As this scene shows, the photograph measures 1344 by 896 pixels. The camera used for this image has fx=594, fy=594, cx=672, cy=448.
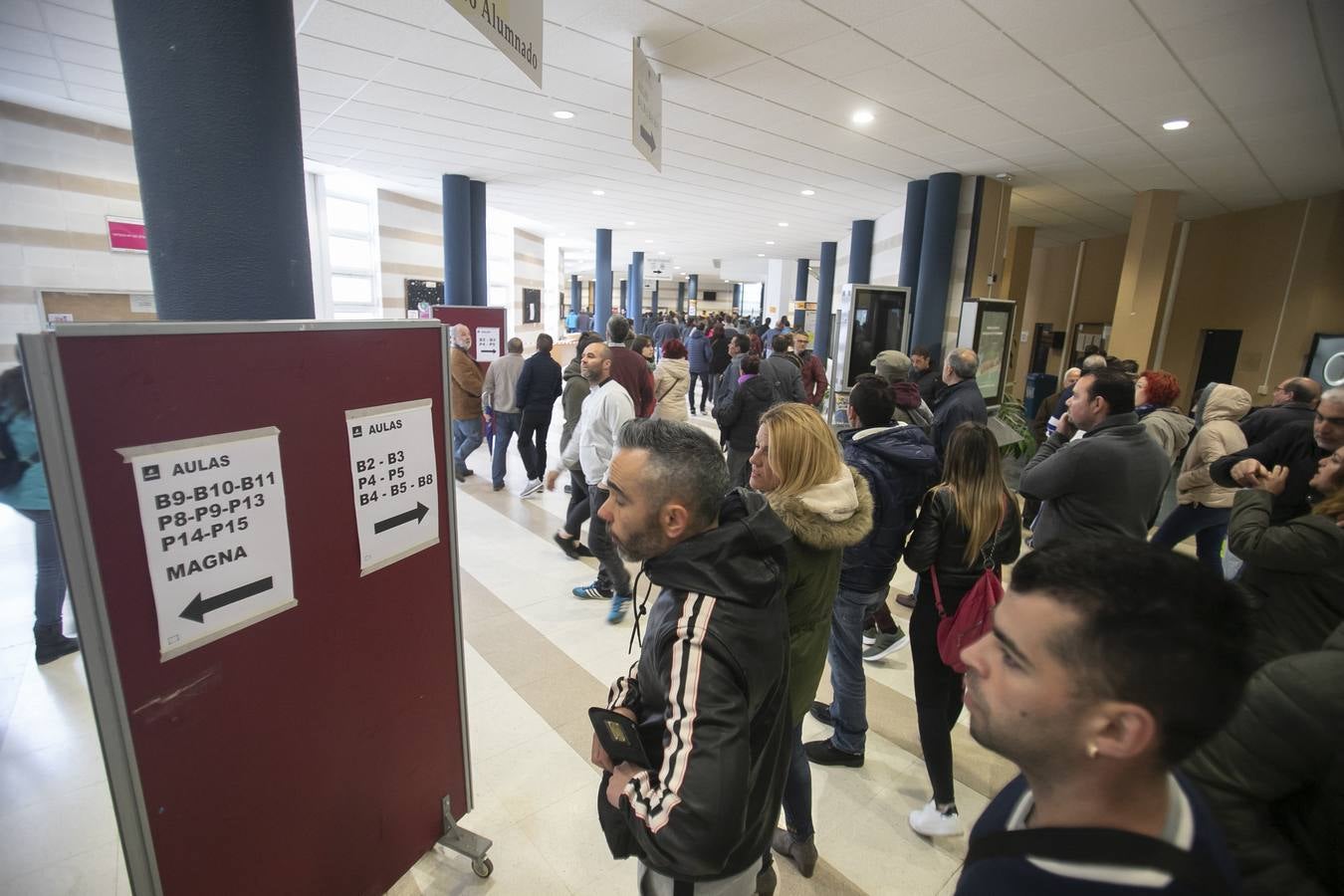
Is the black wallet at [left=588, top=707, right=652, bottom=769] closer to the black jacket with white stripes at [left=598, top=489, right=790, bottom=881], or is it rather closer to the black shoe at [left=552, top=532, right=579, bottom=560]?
the black jacket with white stripes at [left=598, top=489, right=790, bottom=881]

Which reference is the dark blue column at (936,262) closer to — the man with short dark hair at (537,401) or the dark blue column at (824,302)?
the man with short dark hair at (537,401)

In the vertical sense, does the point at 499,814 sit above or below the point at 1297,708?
below

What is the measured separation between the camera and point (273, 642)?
4.34 feet

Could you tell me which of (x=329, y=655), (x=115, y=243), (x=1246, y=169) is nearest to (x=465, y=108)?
(x=115, y=243)

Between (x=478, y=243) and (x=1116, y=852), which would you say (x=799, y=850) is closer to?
(x=1116, y=852)

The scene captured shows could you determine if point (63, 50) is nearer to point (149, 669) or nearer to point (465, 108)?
point (465, 108)

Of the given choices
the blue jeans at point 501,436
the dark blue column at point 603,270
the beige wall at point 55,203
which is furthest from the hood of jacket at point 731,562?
the dark blue column at point 603,270

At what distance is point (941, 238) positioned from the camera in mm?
7102

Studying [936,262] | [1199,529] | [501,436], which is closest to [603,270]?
[936,262]

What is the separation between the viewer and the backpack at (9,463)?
256 cm

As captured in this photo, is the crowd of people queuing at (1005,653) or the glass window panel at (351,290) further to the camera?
the glass window panel at (351,290)

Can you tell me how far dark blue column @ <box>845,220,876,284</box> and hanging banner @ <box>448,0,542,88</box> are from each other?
10.0 metres

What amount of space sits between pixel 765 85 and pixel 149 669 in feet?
16.0

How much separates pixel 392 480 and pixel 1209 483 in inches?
167
